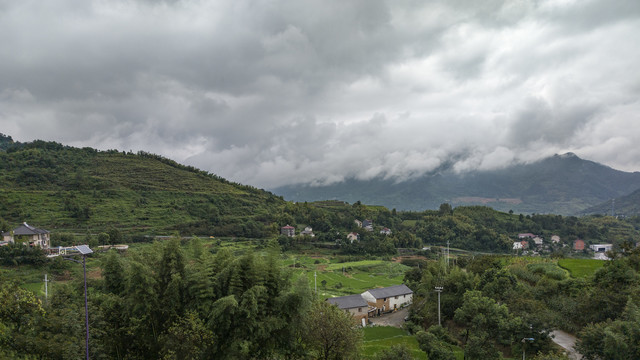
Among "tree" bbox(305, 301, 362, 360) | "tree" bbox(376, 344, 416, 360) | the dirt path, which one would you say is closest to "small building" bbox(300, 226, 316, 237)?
the dirt path

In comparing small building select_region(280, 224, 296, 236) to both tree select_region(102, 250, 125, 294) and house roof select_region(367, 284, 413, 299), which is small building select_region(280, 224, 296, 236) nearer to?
house roof select_region(367, 284, 413, 299)

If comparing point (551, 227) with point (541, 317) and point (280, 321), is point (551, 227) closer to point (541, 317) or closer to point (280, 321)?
point (541, 317)

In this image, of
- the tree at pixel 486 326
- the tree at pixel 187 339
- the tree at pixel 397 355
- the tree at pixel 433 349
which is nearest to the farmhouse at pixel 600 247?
the tree at pixel 486 326

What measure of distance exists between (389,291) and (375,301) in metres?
3.03

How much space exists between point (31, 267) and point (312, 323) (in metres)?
40.6

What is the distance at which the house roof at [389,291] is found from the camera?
43291 mm

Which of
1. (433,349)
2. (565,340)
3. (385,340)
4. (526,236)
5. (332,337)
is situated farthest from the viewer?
(526,236)

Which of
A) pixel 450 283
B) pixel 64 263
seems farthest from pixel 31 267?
pixel 450 283

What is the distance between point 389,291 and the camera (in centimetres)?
4484

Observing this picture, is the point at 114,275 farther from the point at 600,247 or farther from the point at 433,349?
the point at 600,247

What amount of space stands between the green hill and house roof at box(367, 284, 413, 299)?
3709 cm

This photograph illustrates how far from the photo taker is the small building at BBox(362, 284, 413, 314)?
43.0 metres

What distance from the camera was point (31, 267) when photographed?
39.4m

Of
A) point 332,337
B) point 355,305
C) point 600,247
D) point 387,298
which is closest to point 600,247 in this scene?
point 600,247
